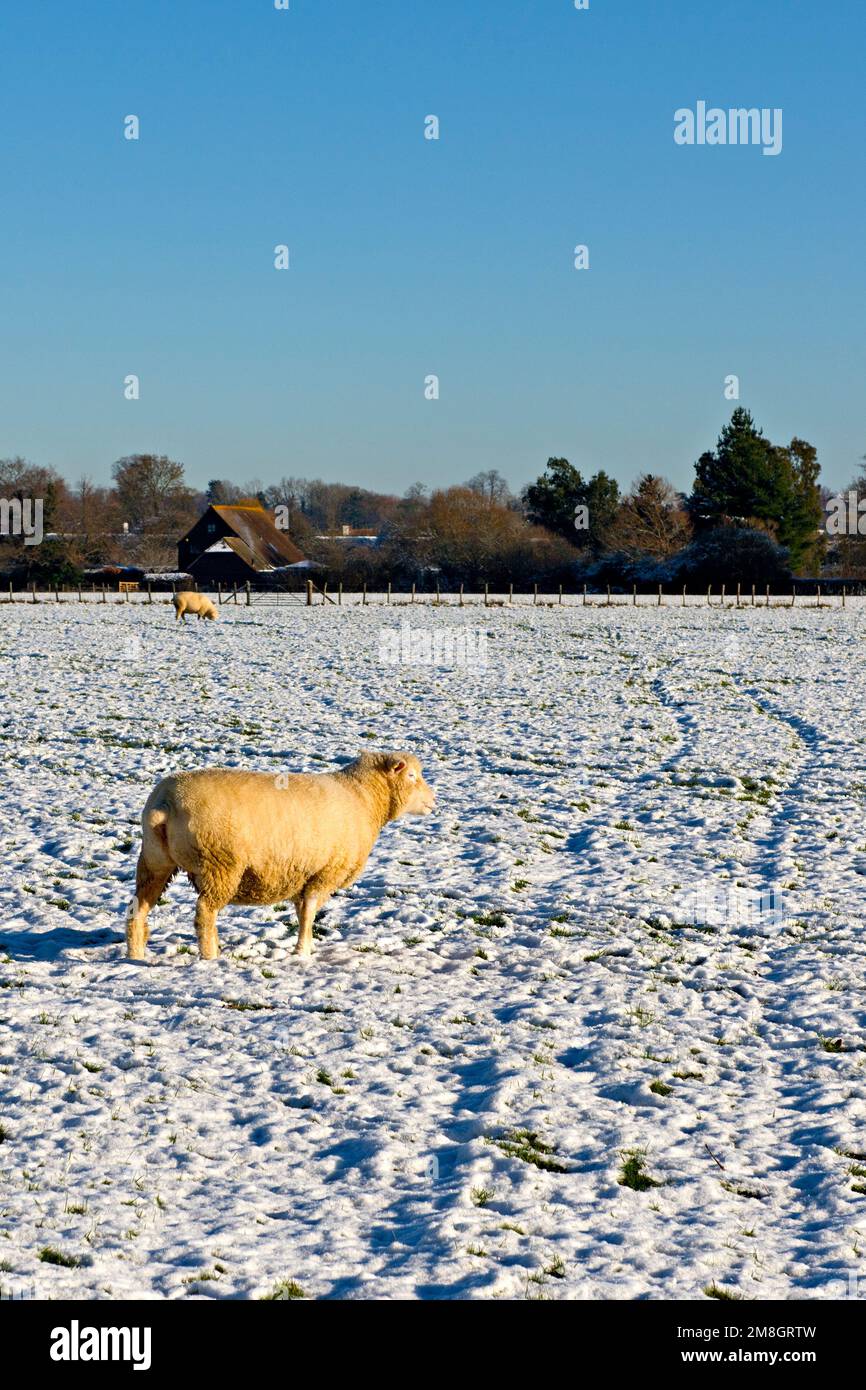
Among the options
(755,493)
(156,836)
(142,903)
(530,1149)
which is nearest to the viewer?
(530,1149)

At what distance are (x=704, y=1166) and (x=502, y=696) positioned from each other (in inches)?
836

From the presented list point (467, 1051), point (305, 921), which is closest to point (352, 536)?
point (305, 921)

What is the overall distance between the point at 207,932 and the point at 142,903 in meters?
0.56

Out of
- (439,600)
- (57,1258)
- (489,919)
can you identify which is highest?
(439,600)

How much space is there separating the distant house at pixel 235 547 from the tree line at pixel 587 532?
267 centimetres

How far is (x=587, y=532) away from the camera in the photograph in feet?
363

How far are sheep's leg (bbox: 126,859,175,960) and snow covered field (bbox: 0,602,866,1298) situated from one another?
232 mm

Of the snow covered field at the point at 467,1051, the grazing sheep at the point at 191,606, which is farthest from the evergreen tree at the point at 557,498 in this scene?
the snow covered field at the point at 467,1051

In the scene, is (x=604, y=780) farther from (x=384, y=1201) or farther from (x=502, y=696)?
(x=384, y=1201)

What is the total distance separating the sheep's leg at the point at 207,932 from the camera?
1006 centimetres

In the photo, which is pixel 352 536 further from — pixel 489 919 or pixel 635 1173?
pixel 635 1173
